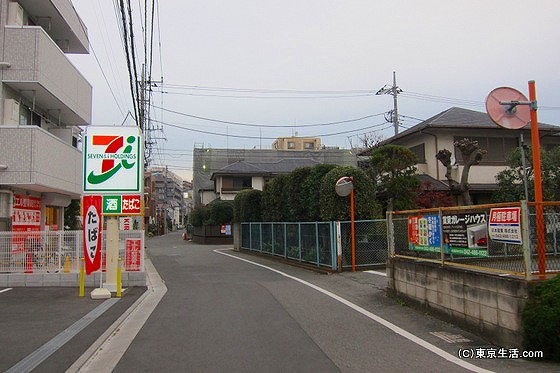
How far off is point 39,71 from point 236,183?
3558 centimetres

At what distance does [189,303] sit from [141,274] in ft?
12.8

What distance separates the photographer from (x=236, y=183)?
167 feet

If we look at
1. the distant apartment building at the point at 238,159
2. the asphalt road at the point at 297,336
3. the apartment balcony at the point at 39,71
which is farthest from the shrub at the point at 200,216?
the asphalt road at the point at 297,336

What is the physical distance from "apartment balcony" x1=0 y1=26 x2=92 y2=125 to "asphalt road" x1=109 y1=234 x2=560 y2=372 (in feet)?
29.5

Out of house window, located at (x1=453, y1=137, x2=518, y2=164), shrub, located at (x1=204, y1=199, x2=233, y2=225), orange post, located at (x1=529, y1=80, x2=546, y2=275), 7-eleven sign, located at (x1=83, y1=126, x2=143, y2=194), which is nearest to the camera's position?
orange post, located at (x1=529, y1=80, x2=546, y2=275)

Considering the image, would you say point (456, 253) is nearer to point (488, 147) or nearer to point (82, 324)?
point (82, 324)

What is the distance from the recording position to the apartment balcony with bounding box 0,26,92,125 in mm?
15375

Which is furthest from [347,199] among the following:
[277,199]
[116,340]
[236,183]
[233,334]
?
[236,183]

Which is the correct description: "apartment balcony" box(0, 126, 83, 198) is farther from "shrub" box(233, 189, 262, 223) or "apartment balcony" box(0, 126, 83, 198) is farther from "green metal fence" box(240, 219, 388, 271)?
"shrub" box(233, 189, 262, 223)

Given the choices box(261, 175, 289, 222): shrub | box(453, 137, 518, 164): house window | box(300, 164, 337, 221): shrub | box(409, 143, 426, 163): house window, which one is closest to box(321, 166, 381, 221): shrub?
box(300, 164, 337, 221): shrub

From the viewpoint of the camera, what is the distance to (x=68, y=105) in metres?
18.6

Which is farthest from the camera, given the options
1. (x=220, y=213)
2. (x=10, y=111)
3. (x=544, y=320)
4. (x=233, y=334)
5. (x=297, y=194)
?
(x=220, y=213)

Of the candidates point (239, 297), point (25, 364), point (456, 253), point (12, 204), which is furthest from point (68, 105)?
point (456, 253)

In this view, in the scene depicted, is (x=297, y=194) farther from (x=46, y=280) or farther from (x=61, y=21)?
(x=61, y=21)
